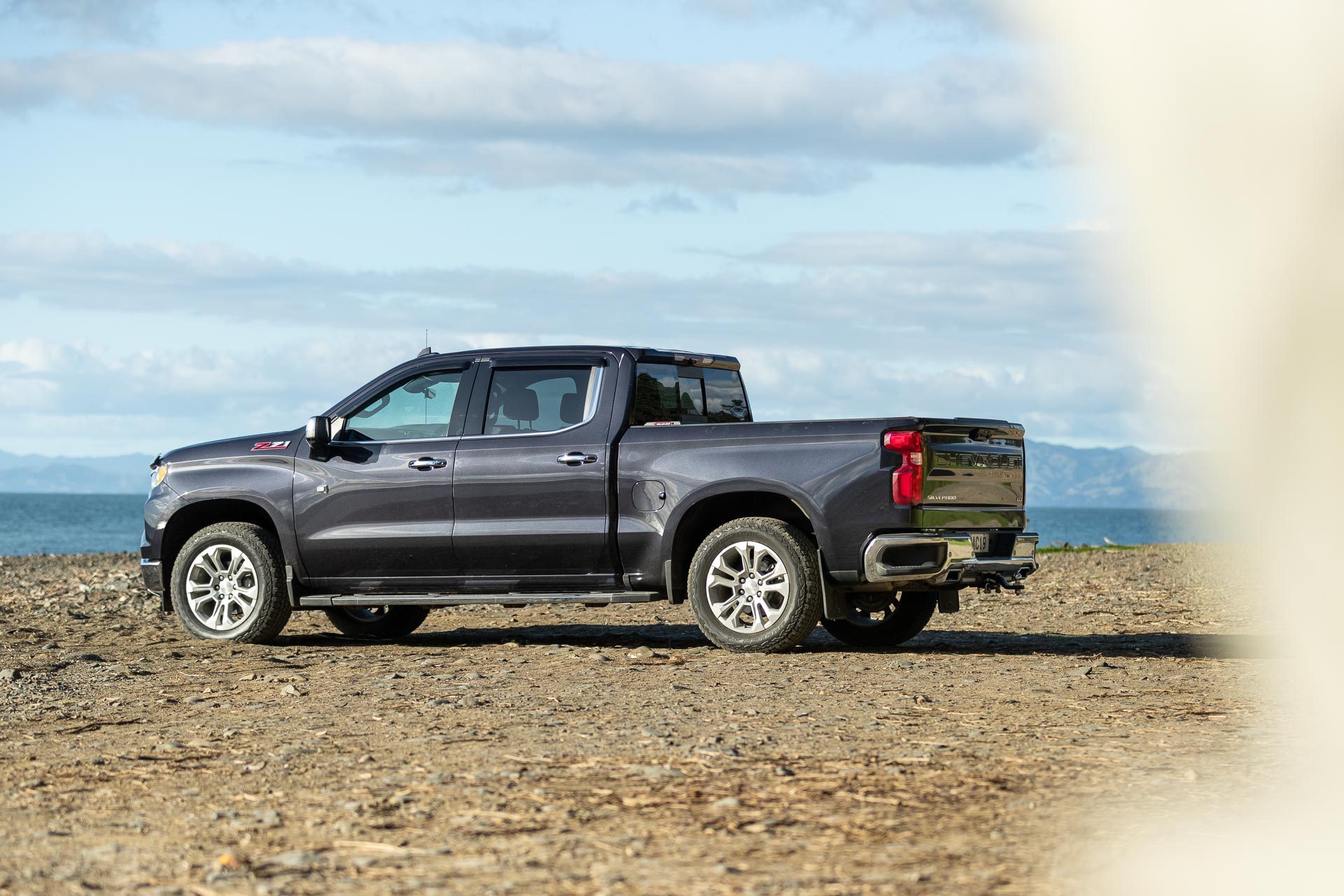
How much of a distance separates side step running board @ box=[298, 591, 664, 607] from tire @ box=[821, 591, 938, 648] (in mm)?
1502

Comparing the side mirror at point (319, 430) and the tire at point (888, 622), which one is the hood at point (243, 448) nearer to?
the side mirror at point (319, 430)

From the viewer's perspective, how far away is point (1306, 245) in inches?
277

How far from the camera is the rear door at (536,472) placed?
10.4 m

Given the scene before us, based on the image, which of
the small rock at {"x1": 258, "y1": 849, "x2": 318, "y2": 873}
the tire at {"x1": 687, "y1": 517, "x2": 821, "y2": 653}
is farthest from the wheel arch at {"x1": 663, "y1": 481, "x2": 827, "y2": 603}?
the small rock at {"x1": 258, "y1": 849, "x2": 318, "y2": 873}

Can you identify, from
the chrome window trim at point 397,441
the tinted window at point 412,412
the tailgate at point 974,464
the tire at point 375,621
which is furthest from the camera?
the tire at point 375,621

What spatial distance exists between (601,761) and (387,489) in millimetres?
5044

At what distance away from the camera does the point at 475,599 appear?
10617 millimetres

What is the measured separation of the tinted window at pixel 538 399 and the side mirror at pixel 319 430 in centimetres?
106

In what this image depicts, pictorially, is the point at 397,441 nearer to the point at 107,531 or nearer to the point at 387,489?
the point at 387,489

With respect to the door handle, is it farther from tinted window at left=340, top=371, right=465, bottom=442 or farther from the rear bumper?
the rear bumper

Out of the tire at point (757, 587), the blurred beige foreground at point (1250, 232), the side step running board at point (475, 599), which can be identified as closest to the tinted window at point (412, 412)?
the side step running board at point (475, 599)

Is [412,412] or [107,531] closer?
[412,412]

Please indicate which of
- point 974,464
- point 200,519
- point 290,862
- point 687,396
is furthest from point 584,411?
point 290,862

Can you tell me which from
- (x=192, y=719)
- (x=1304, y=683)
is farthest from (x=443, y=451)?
(x=1304, y=683)
